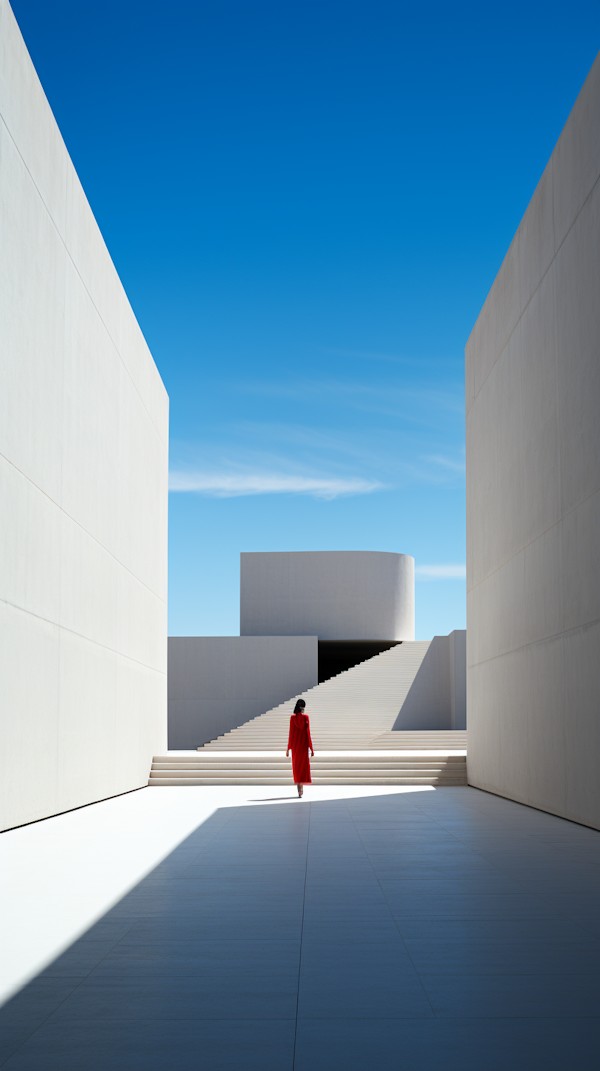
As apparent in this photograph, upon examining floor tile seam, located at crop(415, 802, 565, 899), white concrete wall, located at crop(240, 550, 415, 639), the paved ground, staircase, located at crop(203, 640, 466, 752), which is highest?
white concrete wall, located at crop(240, 550, 415, 639)

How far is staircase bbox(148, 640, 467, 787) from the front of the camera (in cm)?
1384

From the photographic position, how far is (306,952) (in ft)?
12.4

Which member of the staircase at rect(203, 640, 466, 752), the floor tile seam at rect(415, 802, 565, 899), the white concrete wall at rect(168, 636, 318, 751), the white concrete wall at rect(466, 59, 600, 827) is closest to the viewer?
the floor tile seam at rect(415, 802, 565, 899)

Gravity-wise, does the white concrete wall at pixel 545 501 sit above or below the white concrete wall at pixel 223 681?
above

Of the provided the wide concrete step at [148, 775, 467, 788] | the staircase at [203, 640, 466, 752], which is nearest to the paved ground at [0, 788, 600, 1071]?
the wide concrete step at [148, 775, 467, 788]

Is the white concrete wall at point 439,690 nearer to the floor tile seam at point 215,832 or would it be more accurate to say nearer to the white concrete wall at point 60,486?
the white concrete wall at point 60,486

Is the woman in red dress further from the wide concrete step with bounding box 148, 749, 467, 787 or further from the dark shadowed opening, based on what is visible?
the dark shadowed opening

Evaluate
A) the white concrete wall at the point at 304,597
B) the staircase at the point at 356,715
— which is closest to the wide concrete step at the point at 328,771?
the staircase at the point at 356,715

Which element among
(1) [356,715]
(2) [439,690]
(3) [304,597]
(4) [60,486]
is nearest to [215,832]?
(4) [60,486]

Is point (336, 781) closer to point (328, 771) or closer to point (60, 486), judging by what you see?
point (328, 771)

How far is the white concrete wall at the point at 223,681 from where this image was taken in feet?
90.8

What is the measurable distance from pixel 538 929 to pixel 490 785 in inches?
342

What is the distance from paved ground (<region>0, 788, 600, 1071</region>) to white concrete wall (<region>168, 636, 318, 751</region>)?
20.3m

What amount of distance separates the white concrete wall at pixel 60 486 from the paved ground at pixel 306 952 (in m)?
1.80
